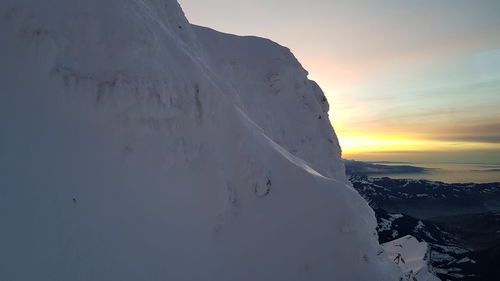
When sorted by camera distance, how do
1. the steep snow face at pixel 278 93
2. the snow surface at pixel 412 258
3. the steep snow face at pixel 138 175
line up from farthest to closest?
the snow surface at pixel 412 258
the steep snow face at pixel 278 93
the steep snow face at pixel 138 175

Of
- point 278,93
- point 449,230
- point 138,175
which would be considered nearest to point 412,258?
point 278,93

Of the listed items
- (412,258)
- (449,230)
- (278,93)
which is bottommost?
(449,230)

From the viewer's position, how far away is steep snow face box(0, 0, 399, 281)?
5.80 metres

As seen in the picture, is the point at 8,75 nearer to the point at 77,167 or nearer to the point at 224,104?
the point at 77,167

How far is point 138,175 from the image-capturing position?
7242mm

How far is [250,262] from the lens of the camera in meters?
8.09

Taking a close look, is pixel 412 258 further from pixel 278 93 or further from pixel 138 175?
pixel 138 175

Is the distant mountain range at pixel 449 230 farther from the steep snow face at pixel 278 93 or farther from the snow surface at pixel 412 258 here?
the steep snow face at pixel 278 93

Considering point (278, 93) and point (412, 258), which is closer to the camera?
point (278, 93)

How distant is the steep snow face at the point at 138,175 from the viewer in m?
5.80

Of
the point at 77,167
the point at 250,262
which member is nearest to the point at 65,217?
the point at 77,167

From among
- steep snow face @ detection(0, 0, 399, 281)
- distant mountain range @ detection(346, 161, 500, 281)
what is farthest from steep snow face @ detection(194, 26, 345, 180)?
distant mountain range @ detection(346, 161, 500, 281)

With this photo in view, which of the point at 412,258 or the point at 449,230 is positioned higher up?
the point at 412,258

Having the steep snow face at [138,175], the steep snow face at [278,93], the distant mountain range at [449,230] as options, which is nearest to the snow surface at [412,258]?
the distant mountain range at [449,230]
